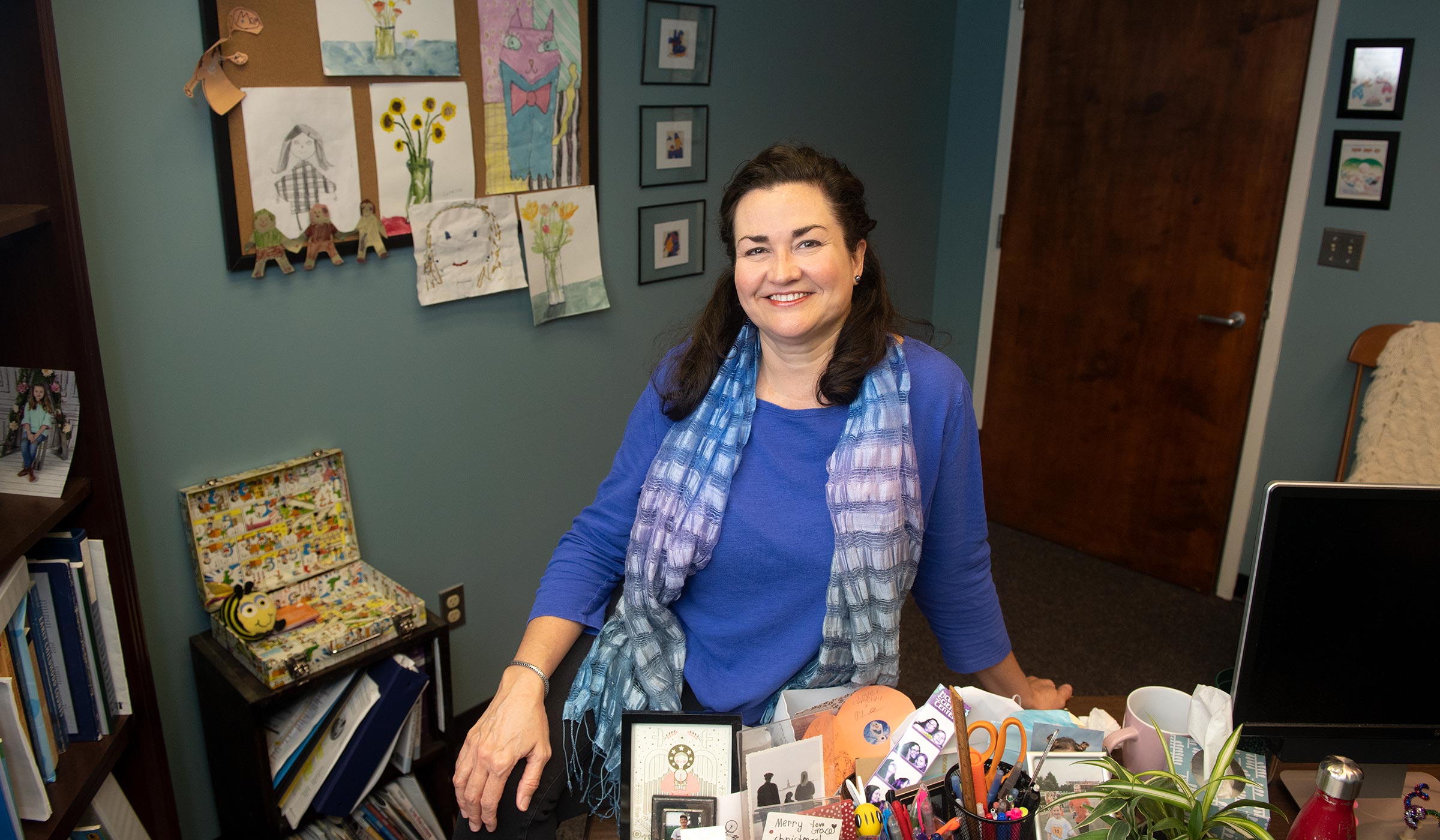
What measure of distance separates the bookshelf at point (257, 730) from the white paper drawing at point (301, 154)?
0.84 metres

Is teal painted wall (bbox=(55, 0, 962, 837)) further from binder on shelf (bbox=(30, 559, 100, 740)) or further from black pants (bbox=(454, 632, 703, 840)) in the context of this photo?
black pants (bbox=(454, 632, 703, 840))

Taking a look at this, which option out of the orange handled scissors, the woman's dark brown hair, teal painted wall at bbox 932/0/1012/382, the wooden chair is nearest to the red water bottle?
the orange handled scissors

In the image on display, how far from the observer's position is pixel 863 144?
3.39 m

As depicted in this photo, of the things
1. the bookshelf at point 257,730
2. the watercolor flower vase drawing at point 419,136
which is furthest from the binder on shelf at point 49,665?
the watercolor flower vase drawing at point 419,136

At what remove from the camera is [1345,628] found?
112 centimetres

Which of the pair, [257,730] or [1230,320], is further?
[1230,320]

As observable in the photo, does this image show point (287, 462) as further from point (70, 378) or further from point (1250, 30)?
point (1250, 30)

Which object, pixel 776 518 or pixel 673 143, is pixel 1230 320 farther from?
pixel 776 518

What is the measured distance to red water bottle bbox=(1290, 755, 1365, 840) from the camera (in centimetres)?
88

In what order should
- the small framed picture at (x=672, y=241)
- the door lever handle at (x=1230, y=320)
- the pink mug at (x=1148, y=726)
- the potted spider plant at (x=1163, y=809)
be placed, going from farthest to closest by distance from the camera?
the door lever handle at (x=1230, y=320)
the small framed picture at (x=672, y=241)
the pink mug at (x=1148, y=726)
the potted spider plant at (x=1163, y=809)

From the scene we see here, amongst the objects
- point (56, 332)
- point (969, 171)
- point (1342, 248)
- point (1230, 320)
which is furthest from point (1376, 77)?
point (56, 332)

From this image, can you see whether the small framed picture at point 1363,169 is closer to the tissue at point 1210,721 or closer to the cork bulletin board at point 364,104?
the cork bulletin board at point 364,104

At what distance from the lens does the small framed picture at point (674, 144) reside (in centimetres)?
264

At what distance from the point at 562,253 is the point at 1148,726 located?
180 cm
